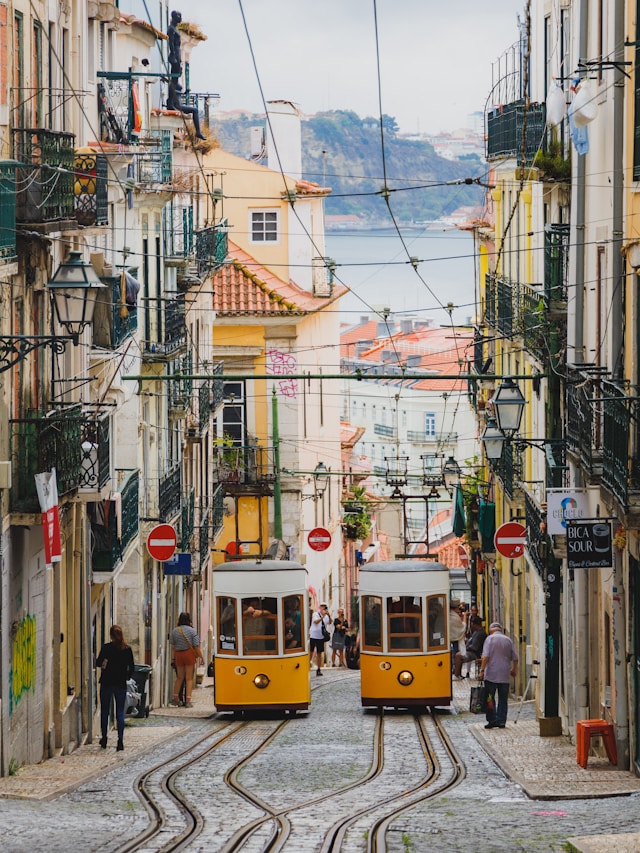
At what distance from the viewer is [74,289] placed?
16.6 m

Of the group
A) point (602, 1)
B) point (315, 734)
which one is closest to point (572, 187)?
point (602, 1)

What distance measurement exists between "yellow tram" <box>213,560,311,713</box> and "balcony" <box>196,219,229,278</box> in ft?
43.2

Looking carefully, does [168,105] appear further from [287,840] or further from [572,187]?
[287,840]

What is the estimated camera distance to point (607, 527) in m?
16.0

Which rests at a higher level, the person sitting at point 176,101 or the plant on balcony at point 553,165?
the person sitting at point 176,101

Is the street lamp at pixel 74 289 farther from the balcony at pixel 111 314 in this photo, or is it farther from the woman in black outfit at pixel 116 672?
the balcony at pixel 111 314

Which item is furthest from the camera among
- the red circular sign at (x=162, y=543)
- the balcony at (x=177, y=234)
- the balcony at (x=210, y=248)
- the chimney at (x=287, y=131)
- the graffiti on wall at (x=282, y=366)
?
the chimney at (x=287, y=131)

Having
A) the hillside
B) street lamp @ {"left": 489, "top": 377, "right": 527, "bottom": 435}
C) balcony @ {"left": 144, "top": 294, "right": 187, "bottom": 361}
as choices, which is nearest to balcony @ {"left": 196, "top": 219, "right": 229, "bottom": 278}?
balcony @ {"left": 144, "top": 294, "right": 187, "bottom": 361}

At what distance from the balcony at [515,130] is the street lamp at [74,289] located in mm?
9641

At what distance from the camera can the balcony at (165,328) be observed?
30703mm

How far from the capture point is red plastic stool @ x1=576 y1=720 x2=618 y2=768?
54.5 ft

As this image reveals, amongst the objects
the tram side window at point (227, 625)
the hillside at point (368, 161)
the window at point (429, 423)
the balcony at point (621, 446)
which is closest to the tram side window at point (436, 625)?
the tram side window at point (227, 625)

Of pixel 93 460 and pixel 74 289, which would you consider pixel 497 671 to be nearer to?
pixel 93 460

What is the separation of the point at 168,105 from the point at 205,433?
9.51 m
